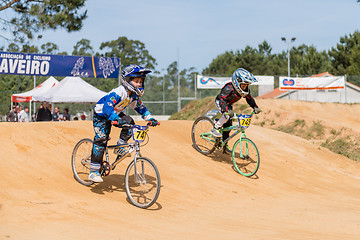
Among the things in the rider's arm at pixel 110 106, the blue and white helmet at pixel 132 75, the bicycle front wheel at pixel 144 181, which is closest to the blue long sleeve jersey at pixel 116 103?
the rider's arm at pixel 110 106

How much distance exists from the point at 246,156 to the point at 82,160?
3878 mm

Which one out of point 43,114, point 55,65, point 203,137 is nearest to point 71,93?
point 55,65

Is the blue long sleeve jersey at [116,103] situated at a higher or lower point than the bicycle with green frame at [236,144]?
higher

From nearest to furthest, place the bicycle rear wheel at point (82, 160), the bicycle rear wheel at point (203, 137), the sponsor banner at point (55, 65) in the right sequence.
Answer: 1. the bicycle rear wheel at point (82, 160)
2. the bicycle rear wheel at point (203, 137)
3. the sponsor banner at point (55, 65)

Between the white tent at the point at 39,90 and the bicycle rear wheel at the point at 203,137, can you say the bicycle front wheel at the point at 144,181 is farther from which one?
the white tent at the point at 39,90

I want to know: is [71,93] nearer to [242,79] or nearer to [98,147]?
[242,79]

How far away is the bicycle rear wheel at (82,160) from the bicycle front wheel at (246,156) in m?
3.64

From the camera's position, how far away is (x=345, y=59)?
6456cm

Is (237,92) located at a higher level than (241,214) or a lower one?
higher

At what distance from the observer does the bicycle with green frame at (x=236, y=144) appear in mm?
9727

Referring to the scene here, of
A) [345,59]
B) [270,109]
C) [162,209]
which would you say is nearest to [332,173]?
[162,209]

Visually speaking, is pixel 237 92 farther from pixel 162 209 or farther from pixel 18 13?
pixel 18 13

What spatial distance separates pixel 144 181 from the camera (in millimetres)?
6754

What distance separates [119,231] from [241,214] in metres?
2.47
